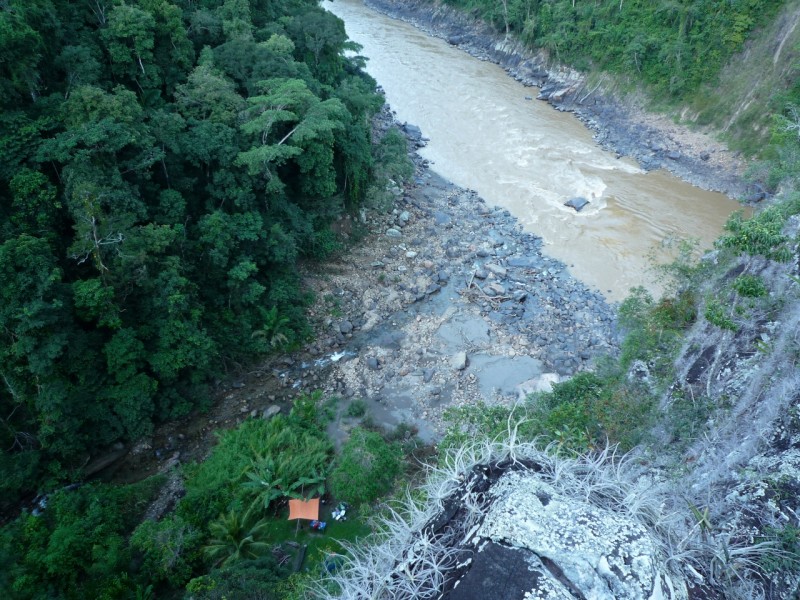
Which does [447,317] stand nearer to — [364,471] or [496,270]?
[496,270]

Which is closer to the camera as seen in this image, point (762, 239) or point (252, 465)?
point (762, 239)

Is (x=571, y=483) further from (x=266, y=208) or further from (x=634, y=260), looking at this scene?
(x=634, y=260)

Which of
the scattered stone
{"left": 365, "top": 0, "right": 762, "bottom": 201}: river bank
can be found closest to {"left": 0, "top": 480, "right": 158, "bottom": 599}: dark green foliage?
the scattered stone

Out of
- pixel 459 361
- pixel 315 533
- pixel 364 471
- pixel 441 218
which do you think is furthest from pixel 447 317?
pixel 315 533

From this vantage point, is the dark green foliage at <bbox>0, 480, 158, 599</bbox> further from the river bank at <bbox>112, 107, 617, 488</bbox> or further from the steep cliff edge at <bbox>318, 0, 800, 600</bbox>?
the steep cliff edge at <bbox>318, 0, 800, 600</bbox>

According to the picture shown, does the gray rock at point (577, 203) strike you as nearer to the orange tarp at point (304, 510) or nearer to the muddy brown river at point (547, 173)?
the muddy brown river at point (547, 173)

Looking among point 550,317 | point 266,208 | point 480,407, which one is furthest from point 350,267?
point 480,407
